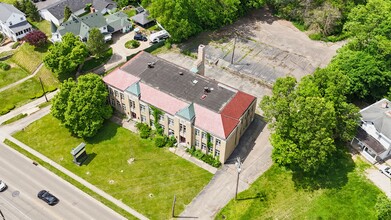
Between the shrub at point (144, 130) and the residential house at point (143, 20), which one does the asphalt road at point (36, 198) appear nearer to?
the shrub at point (144, 130)

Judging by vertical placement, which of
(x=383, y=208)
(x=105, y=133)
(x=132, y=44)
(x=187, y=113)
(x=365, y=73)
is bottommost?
(x=105, y=133)

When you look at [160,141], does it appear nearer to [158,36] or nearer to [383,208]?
[158,36]

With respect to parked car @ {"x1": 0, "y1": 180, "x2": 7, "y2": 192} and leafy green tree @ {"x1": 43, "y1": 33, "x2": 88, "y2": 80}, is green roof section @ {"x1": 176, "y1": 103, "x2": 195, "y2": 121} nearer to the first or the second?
leafy green tree @ {"x1": 43, "y1": 33, "x2": 88, "y2": 80}

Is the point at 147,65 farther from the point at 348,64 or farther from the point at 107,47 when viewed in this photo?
the point at 348,64

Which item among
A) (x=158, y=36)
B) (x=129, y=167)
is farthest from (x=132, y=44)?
(x=129, y=167)

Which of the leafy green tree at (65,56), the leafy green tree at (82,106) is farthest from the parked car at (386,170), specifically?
the leafy green tree at (65,56)

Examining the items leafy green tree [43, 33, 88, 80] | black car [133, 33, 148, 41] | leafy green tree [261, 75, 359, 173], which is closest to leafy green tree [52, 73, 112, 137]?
leafy green tree [43, 33, 88, 80]
